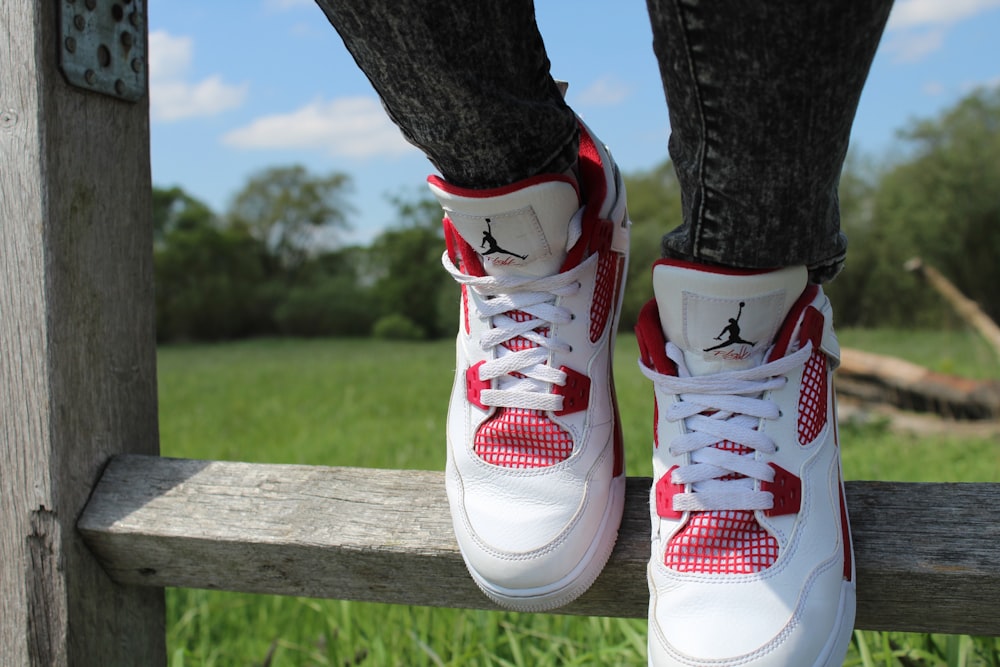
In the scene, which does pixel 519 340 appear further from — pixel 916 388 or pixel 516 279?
pixel 916 388

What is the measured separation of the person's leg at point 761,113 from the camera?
566mm

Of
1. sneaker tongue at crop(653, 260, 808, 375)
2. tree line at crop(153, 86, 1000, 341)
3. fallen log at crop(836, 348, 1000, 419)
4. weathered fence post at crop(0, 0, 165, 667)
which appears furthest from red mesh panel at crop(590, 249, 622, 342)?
tree line at crop(153, 86, 1000, 341)

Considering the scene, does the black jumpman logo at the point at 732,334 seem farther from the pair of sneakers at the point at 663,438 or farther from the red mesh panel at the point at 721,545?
the red mesh panel at the point at 721,545

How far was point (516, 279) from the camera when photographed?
2.81 feet

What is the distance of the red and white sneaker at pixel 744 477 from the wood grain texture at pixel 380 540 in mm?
66

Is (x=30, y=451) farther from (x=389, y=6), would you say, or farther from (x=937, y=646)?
(x=937, y=646)

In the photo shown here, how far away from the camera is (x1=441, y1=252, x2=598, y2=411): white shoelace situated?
2.73 ft

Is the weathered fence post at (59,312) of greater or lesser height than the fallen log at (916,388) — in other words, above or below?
above

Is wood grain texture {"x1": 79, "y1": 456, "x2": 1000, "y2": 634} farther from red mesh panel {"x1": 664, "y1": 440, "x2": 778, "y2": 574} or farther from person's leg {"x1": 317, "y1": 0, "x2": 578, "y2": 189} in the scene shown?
person's leg {"x1": 317, "y1": 0, "x2": 578, "y2": 189}

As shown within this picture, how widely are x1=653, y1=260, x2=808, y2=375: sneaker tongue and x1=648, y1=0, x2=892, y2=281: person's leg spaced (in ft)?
0.06

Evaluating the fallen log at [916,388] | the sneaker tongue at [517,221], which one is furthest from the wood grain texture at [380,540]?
the fallen log at [916,388]

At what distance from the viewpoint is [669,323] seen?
2.58 feet

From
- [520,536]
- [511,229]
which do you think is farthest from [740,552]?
[511,229]

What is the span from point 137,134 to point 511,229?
0.60 m
